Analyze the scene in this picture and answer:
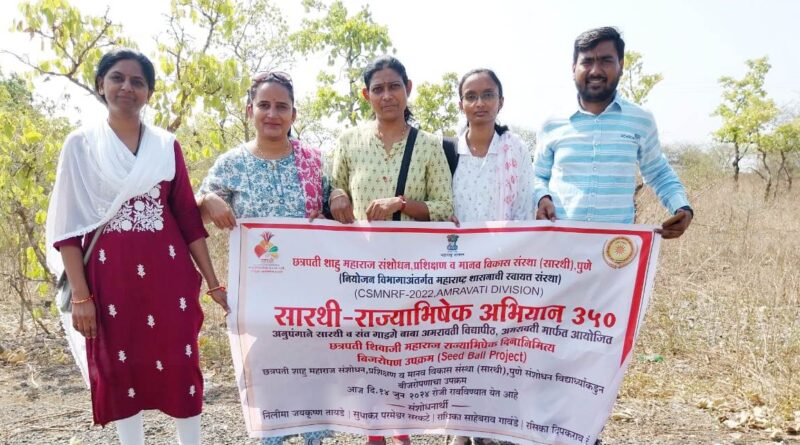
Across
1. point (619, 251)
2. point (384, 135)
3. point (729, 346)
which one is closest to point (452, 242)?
point (384, 135)

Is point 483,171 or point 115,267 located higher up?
point 483,171

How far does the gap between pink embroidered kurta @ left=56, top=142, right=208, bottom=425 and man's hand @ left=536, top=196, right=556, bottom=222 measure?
66.1 inches

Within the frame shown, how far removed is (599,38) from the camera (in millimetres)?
2566

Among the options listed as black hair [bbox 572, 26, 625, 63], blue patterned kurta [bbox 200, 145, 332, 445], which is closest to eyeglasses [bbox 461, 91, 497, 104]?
black hair [bbox 572, 26, 625, 63]

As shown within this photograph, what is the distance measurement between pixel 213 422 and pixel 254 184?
1.95 meters

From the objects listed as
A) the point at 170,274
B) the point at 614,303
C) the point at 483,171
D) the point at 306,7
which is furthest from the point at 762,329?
the point at 306,7

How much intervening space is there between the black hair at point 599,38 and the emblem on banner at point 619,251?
2.89 ft

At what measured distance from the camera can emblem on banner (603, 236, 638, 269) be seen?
2635 millimetres

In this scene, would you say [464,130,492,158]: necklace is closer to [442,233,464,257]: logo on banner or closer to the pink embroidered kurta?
[442,233,464,257]: logo on banner

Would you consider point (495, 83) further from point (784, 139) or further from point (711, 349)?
point (784, 139)

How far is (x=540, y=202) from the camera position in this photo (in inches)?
108

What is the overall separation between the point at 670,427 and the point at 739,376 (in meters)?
0.90

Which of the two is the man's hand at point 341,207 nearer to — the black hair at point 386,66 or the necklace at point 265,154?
the necklace at point 265,154

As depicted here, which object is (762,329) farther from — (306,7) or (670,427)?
(306,7)
